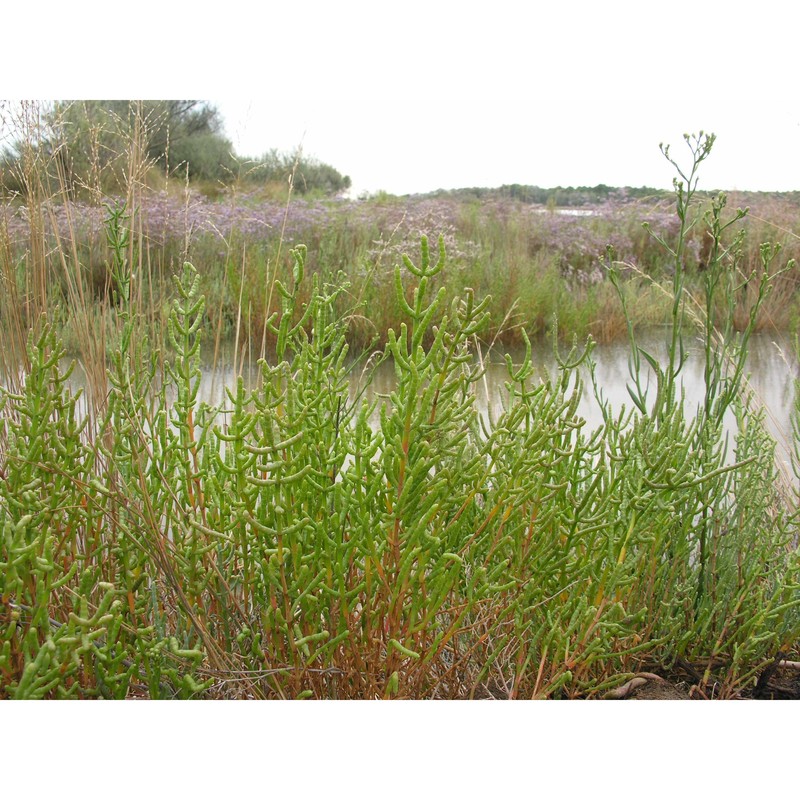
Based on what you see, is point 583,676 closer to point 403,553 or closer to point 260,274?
point 403,553

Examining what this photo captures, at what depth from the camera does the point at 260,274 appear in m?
→ 3.02

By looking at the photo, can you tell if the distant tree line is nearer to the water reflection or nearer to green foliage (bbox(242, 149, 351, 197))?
green foliage (bbox(242, 149, 351, 197))

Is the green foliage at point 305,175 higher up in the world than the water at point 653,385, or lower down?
higher up

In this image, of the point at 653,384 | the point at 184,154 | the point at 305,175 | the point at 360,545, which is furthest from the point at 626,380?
the point at 184,154

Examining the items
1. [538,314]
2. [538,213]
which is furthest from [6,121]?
[538,213]

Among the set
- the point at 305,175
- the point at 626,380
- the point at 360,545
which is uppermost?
the point at 305,175

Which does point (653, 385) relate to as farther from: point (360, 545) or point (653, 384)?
point (360, 545)

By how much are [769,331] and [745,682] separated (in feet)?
6.04

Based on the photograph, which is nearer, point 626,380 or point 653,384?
point 626,380

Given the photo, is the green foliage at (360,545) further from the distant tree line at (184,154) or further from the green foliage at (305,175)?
the green foliage at (305,175)

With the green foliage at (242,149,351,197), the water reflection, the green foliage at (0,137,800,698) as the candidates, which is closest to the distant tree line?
the green foliage at (242,149,351,197)

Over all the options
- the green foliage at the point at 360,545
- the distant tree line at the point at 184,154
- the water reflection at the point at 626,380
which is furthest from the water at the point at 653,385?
the green foliage at the point at 360,545

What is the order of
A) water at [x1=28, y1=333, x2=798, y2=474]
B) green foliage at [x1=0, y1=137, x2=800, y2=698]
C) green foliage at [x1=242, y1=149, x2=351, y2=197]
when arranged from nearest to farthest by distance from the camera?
green foliage at [x1=0, y1=137, x2=800, y2=698] < water at [x1=28, y1=333, x2=798, y2=474] < green foliage at [x1=242, y1=149, x2=351, y2=197]

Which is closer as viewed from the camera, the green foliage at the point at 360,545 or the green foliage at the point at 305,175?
the green foliage at the point at 360,545
